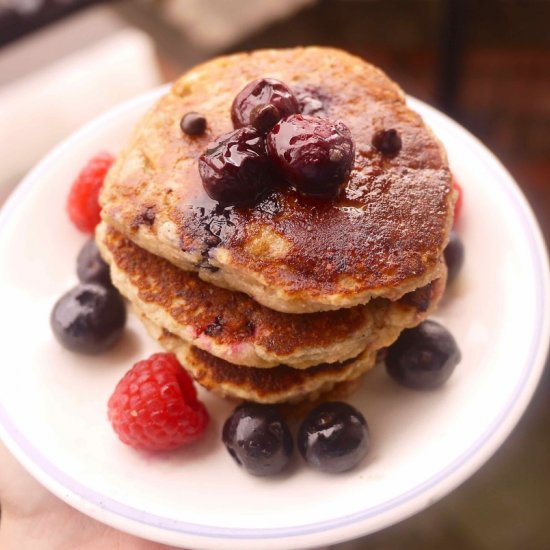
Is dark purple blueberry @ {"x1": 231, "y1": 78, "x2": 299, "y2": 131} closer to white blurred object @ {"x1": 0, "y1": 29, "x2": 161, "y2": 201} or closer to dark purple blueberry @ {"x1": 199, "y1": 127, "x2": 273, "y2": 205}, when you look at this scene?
dark purple blueberry @ {"x1": 199, "y1": 127, "x2": 273, "y2": 205}

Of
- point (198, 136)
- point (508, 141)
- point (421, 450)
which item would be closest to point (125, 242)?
point (198, 136)

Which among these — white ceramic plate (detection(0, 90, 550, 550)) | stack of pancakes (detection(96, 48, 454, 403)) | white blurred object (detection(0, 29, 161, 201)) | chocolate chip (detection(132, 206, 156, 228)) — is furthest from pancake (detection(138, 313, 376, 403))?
white blurred object (detection(0, 29, 161, 201))

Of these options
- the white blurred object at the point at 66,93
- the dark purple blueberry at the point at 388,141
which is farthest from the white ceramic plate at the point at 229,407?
the white blurred object at the point at 66,93

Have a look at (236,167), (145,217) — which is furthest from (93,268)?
(236,167)

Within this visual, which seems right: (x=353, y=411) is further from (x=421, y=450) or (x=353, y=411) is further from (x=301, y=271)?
(x=301, y=271)

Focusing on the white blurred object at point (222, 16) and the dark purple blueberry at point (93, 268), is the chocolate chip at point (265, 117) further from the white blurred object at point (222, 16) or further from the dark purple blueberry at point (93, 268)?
the white blurred object at point (222, 16)
